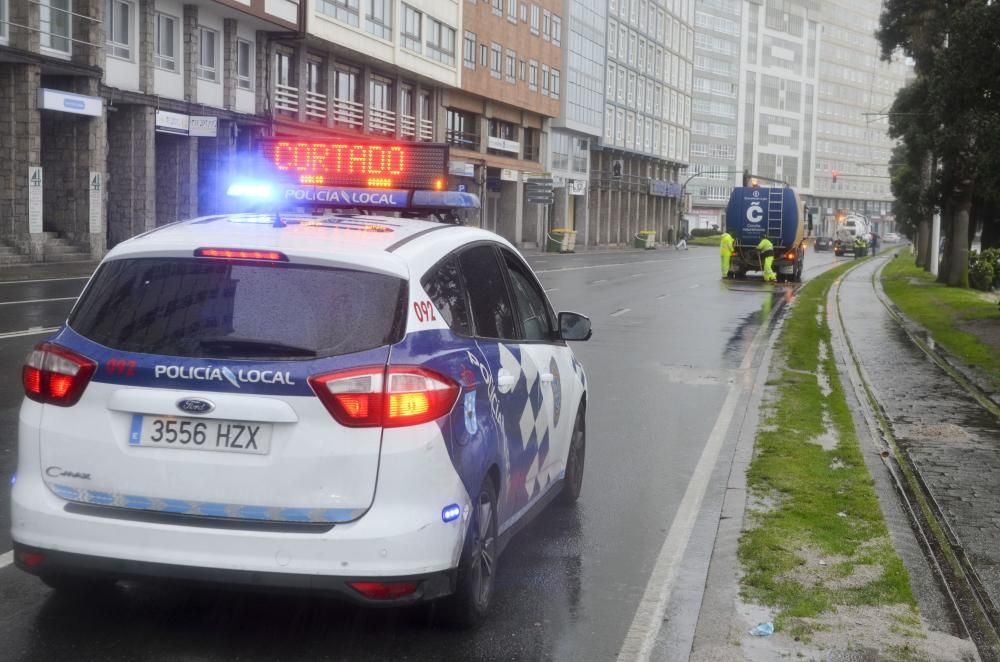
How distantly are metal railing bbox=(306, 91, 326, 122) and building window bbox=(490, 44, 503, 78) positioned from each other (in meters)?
18.5

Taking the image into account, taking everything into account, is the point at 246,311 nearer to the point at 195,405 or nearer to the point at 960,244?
the point at 195,405

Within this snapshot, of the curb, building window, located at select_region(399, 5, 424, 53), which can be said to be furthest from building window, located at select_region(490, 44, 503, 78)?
the curb

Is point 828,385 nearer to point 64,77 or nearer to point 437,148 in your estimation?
point 437,148

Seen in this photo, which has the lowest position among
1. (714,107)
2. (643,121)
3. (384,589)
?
(384,589)

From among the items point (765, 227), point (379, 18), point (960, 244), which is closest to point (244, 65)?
point (379, 18)

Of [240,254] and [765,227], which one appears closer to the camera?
[240,254]

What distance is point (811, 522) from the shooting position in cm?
714

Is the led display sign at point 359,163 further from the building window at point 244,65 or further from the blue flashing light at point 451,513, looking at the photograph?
the building window at point 244,65

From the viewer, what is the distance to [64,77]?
32375mm

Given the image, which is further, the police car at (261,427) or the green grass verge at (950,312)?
the green grass verge at (950,312)

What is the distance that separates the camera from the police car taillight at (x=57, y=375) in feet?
15.3

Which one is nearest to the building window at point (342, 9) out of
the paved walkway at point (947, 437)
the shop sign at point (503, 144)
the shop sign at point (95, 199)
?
the shop sign at point (95, 199)

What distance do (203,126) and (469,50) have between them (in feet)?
84.1

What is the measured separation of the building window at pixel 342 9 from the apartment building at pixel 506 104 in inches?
389
